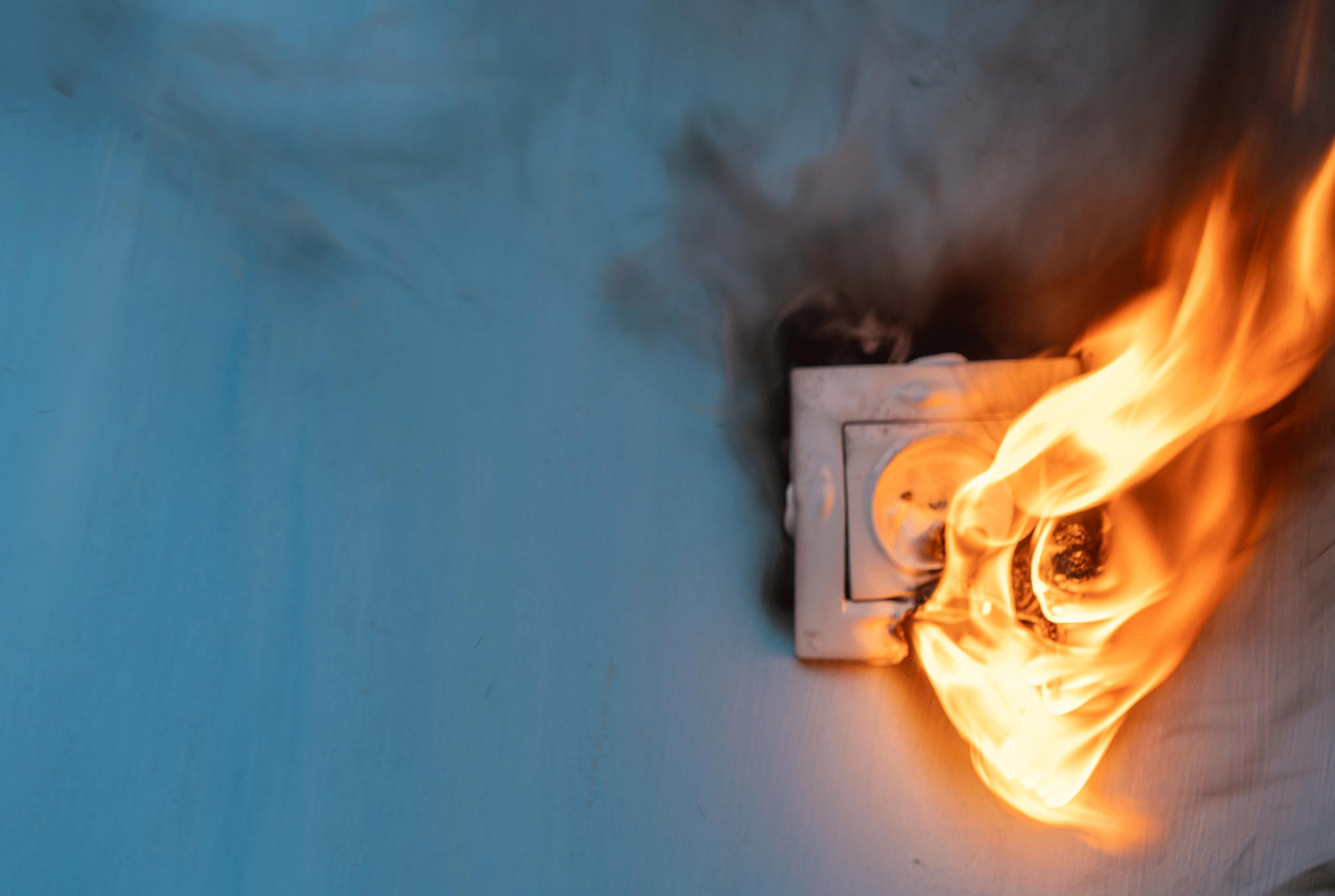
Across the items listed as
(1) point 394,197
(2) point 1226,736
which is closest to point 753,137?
(1) point 394,197

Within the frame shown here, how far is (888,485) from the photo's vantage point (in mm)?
500

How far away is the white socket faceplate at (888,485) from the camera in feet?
1.62

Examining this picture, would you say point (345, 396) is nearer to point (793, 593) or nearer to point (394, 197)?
point (394, 197)

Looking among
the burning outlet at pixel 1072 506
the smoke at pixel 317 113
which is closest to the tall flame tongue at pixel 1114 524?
the burning outlet at pixel 1072 506

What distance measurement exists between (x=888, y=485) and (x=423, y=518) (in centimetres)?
29

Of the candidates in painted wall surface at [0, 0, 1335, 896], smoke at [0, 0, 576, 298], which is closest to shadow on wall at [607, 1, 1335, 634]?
painted wall surface at [0, 0, 1335, 896]

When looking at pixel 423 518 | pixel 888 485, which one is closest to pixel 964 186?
pixel 888 485

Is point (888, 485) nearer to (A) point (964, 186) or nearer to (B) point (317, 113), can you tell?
(A) point (964, 186)

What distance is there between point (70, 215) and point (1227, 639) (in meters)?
0.79

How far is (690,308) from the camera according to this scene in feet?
1.79

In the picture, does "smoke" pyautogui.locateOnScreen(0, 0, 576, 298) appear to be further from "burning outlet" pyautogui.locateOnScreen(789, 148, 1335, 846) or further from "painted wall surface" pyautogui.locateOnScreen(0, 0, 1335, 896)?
"burning outlet" pyautogui.locateOnScreen(789, 148, 1335, 846)

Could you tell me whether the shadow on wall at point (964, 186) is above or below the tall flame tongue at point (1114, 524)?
above

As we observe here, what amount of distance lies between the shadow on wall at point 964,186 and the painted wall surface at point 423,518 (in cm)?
1

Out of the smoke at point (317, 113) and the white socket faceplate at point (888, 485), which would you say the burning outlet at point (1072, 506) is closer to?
the white socket faceplate at point (888, 485)
